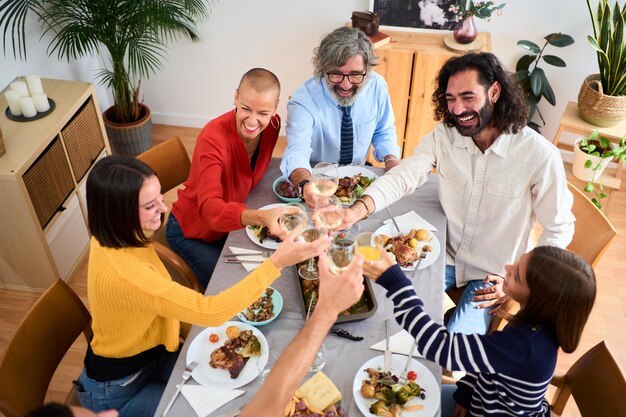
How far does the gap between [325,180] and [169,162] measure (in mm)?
980

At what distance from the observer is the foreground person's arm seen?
60.7 inches

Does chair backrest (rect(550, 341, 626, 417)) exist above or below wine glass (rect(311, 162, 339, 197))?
below

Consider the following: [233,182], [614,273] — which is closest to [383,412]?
[233,182]

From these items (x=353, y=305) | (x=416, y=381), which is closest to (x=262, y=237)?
(x=353, y=305)

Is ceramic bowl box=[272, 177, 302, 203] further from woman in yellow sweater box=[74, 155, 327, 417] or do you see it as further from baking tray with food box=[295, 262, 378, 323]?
woman in yellow sweater box=[74, 155, 327, 417]

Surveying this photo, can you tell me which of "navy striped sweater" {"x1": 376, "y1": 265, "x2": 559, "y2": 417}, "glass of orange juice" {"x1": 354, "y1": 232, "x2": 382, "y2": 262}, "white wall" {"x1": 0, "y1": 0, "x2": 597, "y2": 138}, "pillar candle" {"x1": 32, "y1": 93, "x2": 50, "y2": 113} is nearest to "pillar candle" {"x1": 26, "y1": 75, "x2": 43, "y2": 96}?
"pillar candle" {"x1": 32, "y1": 93, "x2": 50, "y2": 113}

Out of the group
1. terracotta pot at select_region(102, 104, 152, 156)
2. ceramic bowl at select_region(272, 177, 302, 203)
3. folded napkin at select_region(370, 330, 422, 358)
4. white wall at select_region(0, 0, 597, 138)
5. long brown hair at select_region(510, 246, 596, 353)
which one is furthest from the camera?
terracotta pot at select_region(102, 104, 152, 156)

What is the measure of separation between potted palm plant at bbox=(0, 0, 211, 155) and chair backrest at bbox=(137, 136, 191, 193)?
50.2 inches

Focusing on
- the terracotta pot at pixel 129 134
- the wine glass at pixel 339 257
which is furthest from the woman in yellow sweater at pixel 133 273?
the terracotta pot at pixel 129 134

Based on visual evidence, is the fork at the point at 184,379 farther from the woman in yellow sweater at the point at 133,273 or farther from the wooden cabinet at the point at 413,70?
the wooden cabinet at the point at 413,70

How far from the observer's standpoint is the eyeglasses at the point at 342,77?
2.85 meters

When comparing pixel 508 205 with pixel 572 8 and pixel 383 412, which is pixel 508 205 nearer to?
pixel 383 412

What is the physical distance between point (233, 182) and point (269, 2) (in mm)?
2144

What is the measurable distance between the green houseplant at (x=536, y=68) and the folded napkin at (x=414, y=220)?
6.26ft
